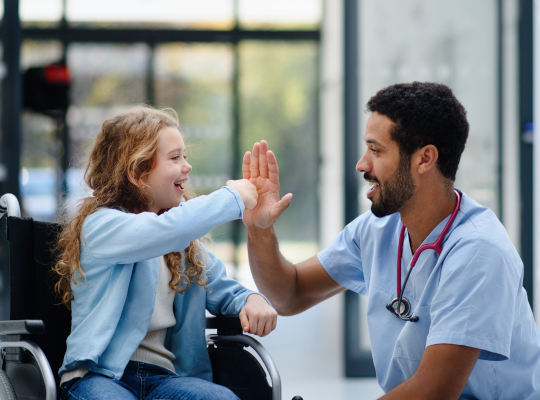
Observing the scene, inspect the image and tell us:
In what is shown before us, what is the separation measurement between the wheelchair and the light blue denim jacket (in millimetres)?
59

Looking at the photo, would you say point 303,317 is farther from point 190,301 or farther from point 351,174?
point 190,301

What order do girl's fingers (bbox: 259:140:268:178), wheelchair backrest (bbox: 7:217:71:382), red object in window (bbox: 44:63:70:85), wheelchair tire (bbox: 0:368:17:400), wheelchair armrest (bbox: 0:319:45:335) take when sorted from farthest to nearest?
red object in window (bbox: 44:63:70:85) → girl's fingers (bbox: 259:140:268:178) → wheelchair backrest (bbox: 7:217:71:382) → wheelchair tire (bbox: 0:368:17:400) → wheelchair armrest (bbox: 0:319:45:335)

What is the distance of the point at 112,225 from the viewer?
123 cm

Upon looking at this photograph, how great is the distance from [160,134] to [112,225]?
263 mm

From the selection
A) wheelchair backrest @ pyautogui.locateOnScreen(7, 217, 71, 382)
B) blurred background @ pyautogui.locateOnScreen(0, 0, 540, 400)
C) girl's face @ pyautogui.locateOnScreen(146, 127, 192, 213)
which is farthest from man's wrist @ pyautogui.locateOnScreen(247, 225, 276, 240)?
blurred background @ pyautogui.locateOnScreen(0, 0, 540, 400)

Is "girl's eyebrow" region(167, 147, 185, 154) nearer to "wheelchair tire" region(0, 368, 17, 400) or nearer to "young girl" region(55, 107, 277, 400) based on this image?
"young girl" region(55, 107, 277, 400)

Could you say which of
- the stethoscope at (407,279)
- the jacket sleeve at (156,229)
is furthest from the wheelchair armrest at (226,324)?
the stethoscope at (407,279)

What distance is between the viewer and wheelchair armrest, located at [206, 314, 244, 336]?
136 centimetres

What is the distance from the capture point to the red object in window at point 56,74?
5.30 m

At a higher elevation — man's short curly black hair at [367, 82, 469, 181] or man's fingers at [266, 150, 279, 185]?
man's short curly black hair at [367, 82, 469, 181]

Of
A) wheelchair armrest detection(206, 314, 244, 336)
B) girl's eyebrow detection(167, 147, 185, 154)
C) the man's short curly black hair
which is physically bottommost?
wheelchair armrest detection(206, 314, 244, 336)

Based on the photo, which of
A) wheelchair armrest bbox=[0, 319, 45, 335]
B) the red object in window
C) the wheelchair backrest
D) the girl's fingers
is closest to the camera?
wheelchair armrest bbox=[0, 319, 45, 335]

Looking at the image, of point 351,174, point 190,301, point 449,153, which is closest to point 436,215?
point 449,153

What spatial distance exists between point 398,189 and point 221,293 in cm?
51
